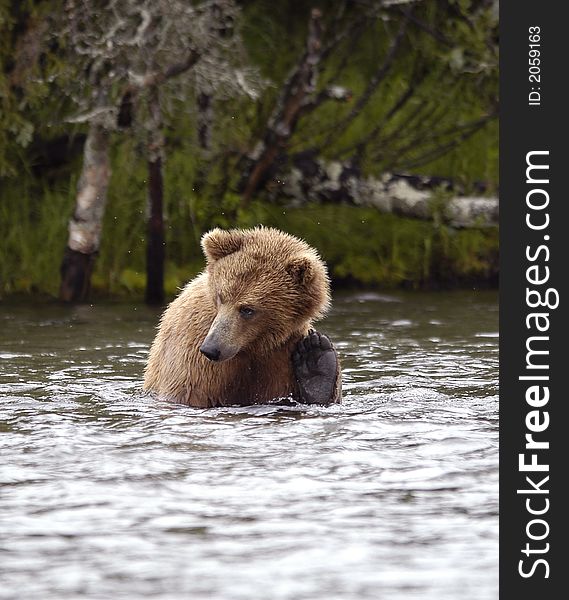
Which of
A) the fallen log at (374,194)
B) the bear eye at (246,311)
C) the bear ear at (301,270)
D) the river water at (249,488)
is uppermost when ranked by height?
the fallen log at (374,194)

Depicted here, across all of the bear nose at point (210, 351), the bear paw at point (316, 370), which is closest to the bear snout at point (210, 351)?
the bear nose at point (210, 351)

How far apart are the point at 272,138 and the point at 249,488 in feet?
23.1

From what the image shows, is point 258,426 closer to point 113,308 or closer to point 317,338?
point 317,338

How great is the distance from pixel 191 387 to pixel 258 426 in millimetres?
740

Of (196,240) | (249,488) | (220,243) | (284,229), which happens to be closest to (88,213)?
(196,240)

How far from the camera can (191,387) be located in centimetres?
727

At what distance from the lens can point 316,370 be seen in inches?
283

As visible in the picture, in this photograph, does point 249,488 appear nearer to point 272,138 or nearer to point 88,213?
point 88,213

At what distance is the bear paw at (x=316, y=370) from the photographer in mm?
7160

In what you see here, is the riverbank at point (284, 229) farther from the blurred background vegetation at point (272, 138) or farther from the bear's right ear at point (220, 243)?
the bear's right ear at point (220, 243)

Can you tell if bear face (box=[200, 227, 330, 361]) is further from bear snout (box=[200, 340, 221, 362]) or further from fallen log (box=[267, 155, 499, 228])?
fallen log (box=[267, 155, 499, 228])

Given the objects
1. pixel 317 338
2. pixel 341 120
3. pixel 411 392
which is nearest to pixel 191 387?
pixel 317 338

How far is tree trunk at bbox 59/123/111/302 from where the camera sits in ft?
37.6

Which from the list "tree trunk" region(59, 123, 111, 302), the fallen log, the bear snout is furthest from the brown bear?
the fallen log
